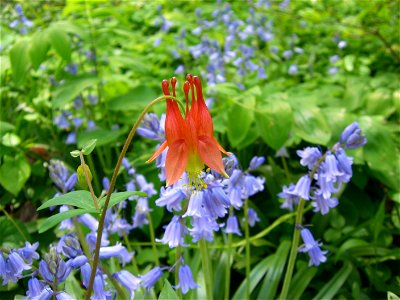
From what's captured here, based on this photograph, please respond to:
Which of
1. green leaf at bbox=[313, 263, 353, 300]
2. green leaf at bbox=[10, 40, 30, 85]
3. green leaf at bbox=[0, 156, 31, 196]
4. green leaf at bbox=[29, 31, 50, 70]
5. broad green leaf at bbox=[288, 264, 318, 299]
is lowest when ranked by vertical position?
broad green leaf at bbox=[288, 264, 318, 299]

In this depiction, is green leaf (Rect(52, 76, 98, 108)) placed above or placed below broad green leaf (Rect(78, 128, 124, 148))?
above

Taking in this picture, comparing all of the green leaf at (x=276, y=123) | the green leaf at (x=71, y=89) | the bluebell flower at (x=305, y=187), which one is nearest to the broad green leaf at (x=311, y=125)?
the green leaf at (x=276, y=123)

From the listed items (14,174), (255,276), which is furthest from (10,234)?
(255,276)

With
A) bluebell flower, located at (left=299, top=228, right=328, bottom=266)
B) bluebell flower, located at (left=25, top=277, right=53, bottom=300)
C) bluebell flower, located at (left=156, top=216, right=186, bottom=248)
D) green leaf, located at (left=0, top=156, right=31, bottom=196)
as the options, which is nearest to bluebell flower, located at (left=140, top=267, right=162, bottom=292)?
bluebell flower, located at (left=156, top=216, right=186, bottom=248)

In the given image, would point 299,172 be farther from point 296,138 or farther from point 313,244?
point 313,244

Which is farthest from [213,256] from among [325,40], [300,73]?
[325,40]

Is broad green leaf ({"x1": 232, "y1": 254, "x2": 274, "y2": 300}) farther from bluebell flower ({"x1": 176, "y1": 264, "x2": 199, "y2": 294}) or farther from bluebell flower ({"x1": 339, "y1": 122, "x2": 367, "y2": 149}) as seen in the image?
bluebell flower ({"x1": 339, "y1": 122, "x2": 367, "y2": 149})

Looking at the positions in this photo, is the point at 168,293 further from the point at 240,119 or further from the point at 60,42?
the point at 60,42
